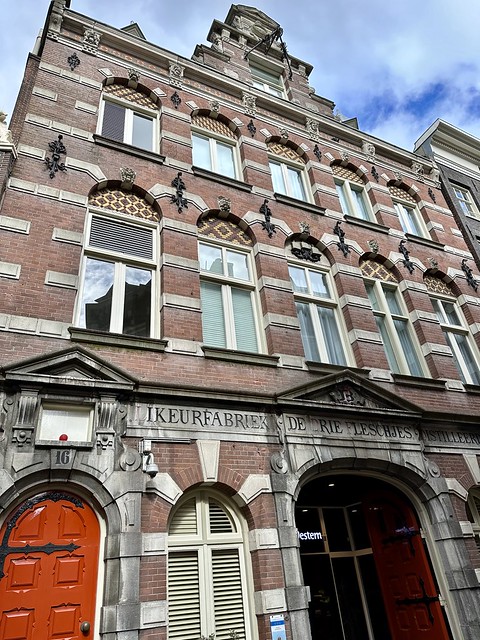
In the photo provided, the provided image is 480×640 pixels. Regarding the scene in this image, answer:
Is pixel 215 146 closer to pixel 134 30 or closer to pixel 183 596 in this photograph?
pixel 134 30

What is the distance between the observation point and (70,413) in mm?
5930

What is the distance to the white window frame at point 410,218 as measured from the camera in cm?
1361

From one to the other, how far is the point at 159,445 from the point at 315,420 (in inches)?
112

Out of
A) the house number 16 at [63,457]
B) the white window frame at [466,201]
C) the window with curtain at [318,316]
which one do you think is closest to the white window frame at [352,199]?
the window with curtain at [318,316]

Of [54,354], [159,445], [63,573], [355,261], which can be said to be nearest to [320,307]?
[355,261]

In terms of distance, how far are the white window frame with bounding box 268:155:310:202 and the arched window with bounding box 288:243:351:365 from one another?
6.87ft

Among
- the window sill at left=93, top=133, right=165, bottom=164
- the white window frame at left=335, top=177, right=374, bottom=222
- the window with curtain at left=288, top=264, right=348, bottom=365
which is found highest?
the white window frame at left=335, top=177, right=374, bottom=222

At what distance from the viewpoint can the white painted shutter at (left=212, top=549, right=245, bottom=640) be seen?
575 centimetres

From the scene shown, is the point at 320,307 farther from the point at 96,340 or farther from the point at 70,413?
the point at 70,413

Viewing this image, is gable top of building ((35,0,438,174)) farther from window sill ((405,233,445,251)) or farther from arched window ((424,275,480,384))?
arched window ((424,275,480,384))

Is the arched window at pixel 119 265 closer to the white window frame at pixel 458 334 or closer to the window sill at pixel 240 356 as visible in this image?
the window sill at pixel 240 356

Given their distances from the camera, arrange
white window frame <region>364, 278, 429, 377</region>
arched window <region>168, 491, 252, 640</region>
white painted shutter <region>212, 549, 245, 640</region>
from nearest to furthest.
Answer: arched window <region>168, 491, 252, 640</region> → white painted shutter <region>212, 549, 245, 640</region> → white window frame <region>364, 278, 429, 377</region>

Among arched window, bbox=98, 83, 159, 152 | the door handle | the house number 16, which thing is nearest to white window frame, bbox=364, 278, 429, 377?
arched window, bbox=98, 83, 159, 152

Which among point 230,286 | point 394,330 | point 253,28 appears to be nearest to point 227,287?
point 230,286
